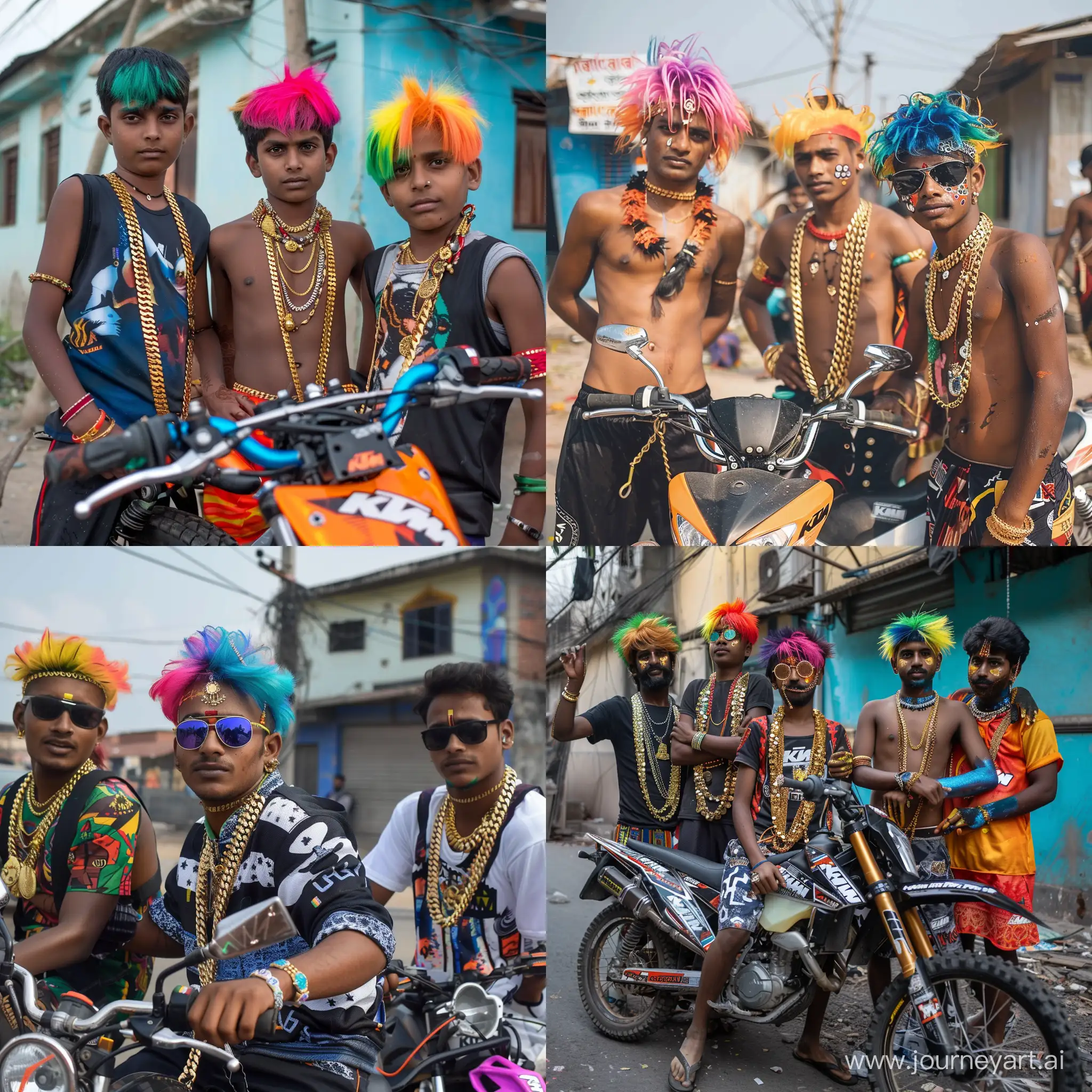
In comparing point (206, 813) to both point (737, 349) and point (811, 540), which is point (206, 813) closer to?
point (811, 540)

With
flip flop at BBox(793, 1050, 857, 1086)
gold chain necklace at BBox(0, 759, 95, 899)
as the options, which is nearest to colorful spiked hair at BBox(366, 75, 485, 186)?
gold chain necklace at BBox(0, 759, 95, 899)

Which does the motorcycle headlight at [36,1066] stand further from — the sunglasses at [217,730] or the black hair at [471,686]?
the black hair at [471,686]

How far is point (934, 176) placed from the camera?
6.00 m

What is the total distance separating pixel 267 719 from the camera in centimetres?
376

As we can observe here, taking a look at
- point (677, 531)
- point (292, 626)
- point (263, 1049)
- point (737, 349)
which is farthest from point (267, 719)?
point (737, 349)

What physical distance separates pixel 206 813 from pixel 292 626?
1.43 meters

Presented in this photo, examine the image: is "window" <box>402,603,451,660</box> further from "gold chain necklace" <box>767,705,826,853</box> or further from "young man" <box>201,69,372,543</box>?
"gold chain necklace" <box>767,705,826,853</box>

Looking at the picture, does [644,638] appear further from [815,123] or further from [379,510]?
[815,123]

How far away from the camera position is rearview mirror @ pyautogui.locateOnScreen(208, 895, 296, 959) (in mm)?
2621

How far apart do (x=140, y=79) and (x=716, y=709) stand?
10.9 feet

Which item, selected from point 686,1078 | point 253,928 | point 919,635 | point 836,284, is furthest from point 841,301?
point 253,928

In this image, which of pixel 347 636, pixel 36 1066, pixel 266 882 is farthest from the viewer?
pixel 347 636

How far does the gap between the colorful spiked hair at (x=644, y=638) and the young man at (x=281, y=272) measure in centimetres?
163

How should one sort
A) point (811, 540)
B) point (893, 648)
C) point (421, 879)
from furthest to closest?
point (811, 540) → point (893, 648) → point (421, 879)
